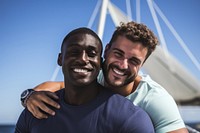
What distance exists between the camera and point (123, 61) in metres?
1.47

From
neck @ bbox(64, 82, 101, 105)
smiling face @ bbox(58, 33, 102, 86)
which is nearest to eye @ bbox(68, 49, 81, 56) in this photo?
smiling face @ bbox(58, 33, 102, 86)

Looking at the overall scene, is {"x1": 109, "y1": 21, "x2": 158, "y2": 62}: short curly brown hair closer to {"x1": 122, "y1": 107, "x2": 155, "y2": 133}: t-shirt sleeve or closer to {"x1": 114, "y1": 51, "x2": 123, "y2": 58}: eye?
{"x1": 114, "y1": 51, "x2": 123, "y2": 58}: eye

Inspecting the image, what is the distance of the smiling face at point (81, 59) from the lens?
1207 mm

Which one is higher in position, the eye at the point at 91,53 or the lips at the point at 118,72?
the eye at the point at 91,53

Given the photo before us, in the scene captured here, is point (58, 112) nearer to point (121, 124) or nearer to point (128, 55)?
point (121, 124)

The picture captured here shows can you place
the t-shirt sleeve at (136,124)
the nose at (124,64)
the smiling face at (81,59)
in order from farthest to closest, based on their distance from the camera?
1. the nose at (124,64)
2. the smiling face at (81,59)
3. the t-shirt sleeve at (136,124)

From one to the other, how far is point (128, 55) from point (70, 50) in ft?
1.12

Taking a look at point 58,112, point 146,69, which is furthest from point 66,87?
point 146,69

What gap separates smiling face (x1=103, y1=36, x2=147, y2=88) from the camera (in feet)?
4.77

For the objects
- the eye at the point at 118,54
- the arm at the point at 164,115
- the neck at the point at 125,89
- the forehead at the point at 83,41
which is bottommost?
the arm at the point at 164,115

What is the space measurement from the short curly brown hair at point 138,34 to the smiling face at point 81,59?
0.93 ft

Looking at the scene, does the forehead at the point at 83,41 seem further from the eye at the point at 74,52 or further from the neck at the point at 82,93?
the neck at the point at 82,93

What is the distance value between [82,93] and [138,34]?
0.43 metres

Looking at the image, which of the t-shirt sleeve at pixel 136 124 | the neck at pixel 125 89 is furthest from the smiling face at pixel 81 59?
the neck at pixel 125 89
